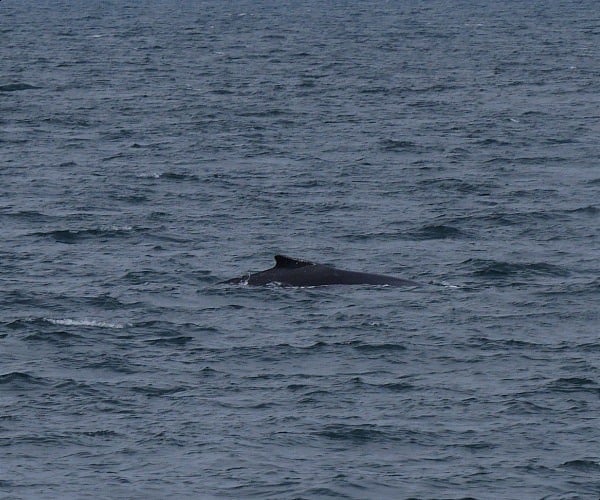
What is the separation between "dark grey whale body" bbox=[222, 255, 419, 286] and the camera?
38.5 m

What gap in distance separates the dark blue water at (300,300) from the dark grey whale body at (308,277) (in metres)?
0.52

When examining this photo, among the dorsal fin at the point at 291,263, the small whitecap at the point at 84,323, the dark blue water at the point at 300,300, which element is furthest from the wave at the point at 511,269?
the small whitecap at the point at 84,323

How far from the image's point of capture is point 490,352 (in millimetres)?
33250

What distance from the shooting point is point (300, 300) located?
3728 centimetres

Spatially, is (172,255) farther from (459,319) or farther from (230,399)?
(230,399)

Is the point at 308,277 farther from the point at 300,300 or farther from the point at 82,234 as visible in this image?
the point at 82,234

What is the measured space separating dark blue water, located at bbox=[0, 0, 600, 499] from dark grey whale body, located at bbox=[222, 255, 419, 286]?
1.72 ft

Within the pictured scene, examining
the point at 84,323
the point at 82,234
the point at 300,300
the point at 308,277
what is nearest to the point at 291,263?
the point at 308,277

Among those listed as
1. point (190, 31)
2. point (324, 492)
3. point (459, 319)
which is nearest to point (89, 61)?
point (190, 31)

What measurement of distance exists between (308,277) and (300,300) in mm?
1383

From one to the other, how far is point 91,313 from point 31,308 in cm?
155

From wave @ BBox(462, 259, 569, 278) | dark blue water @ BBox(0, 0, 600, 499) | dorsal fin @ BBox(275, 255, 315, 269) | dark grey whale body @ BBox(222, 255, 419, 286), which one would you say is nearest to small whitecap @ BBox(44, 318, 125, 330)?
dark blue water @ BBox(0, 0, 600, 499)

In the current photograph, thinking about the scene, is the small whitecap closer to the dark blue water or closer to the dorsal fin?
the dark blue water

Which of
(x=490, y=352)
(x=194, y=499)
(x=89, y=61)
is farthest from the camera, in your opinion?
(x=89, y=61)
